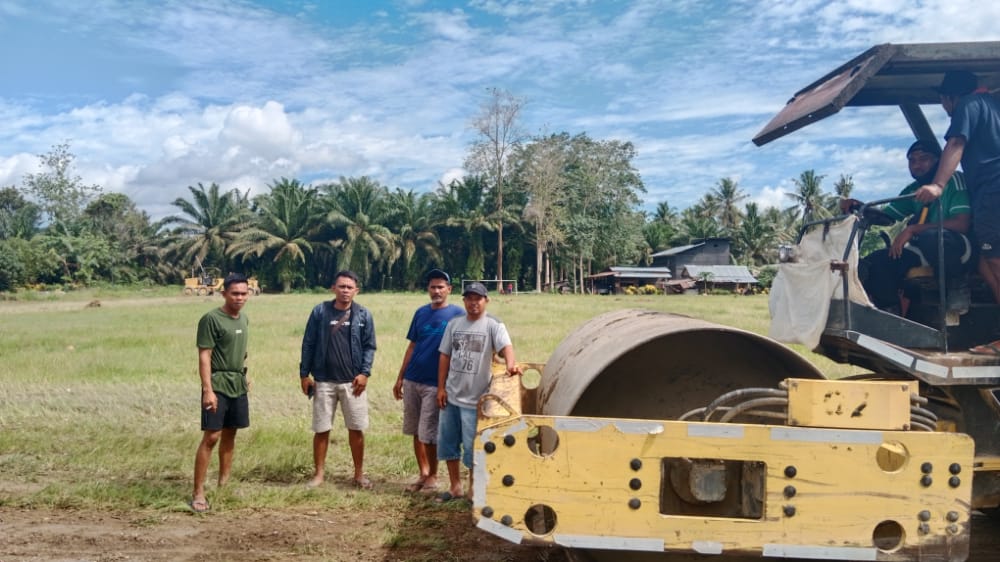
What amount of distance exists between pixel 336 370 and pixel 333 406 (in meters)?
0.31

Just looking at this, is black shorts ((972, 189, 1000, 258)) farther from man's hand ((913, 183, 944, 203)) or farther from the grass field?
the grass field

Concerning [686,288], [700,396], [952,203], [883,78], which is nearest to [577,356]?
[700,396]

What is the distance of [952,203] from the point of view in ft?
12.7

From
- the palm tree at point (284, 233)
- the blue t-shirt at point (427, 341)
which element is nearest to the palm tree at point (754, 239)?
the palm tree at point (284, 233)

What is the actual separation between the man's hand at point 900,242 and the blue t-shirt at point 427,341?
124 inches

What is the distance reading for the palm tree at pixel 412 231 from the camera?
161ft

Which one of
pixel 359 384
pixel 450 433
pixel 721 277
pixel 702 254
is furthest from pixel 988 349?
pixel 702 254

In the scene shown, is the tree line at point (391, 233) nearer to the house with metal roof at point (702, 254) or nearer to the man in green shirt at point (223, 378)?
the house with metal roof at point (702, 254)

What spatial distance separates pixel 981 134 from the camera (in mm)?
3729

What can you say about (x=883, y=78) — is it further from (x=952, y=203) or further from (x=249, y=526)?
(x=249, y=526)

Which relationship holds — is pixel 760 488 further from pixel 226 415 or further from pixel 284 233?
pixel 284 233

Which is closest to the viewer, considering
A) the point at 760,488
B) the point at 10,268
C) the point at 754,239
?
the point at 760,488

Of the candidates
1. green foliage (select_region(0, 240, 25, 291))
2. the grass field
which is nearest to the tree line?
green foliage (select_region(0, 240, 25, 291))

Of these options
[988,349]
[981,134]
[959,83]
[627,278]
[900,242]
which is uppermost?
[959,83]
